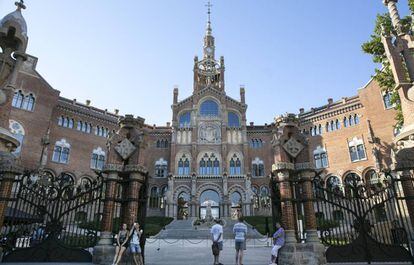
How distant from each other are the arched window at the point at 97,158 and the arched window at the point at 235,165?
1722cm

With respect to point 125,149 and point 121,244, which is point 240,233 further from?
point 125,149

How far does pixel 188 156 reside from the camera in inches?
1591

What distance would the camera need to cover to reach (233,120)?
4300 cm

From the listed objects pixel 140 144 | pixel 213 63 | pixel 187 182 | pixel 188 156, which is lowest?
pixel 140 144

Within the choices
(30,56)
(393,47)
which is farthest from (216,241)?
(30,56)

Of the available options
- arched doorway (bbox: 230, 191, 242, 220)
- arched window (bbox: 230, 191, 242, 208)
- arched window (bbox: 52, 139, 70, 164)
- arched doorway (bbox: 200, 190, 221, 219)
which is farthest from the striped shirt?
arched window (bbox: 52, 139, 70, 164)

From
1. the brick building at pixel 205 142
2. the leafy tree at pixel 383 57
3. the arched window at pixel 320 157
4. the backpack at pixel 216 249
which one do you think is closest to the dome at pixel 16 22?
the backpack at pixel 216 249

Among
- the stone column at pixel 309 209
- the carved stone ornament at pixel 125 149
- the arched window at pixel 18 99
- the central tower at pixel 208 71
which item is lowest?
the stone column at pixel 309 209

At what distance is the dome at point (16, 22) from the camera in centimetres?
1051

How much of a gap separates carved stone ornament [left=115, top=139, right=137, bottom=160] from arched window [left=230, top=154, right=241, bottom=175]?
1190 inches

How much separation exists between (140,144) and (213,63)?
43181 mm

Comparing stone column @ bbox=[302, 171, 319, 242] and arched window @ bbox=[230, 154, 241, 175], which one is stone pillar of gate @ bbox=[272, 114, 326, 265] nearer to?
stone column @ bbox=[302, 171, 319, 242]

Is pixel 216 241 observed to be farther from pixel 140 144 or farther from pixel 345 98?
pixel 345 98

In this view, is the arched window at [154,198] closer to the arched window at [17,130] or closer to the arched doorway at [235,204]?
the arched doorway at [235,204]
